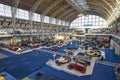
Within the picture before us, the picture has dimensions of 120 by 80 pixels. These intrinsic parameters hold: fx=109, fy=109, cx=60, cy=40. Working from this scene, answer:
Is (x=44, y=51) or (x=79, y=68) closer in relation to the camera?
(x=79, y=68)

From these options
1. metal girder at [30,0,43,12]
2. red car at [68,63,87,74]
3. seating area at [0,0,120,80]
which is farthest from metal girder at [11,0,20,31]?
red car at [68,63,87,74]

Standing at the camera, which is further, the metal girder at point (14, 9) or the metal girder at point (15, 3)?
the metal girder at point (14, 9)

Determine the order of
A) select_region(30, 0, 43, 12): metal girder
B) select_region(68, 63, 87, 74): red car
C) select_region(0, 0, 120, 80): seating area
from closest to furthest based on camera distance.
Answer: select_region(0, 0, 120, 80): seating area < select_region(68, 63, 87, 74): red car < select_region(30, 0, 43, 12): metal girder

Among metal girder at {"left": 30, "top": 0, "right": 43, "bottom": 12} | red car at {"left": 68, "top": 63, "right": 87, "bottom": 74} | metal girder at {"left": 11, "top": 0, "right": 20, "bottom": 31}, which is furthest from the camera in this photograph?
metal girder at {"left": 30, "top": 0, "right": 43, "bottom": 12}

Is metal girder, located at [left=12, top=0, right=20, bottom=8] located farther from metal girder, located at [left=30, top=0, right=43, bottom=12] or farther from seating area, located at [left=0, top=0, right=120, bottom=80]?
metal girder, located at [left=30, top=0, right=43, bottom=12]

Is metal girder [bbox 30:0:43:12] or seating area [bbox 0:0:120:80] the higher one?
metal girder [bbox 30:0:43:12]

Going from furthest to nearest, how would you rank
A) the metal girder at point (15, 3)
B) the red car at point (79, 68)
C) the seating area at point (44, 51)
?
the metal girder at point (15, 3) → the red car at point (79, 68) → the seating area at point (44, 51)

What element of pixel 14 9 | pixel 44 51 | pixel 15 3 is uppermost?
pixel 15 3

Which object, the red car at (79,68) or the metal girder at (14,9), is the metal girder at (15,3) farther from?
the red car at (79,68)

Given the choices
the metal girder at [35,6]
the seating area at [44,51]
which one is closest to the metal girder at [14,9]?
the seating area at [44,51]

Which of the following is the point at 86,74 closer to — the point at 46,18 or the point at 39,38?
the point at 39,38

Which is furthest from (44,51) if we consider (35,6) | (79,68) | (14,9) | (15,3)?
(35,6)

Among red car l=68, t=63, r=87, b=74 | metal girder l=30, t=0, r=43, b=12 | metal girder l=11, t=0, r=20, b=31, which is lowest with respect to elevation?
red car l=68, t=63, r=87, b=74

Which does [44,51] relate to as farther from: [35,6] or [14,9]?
[35,6]
